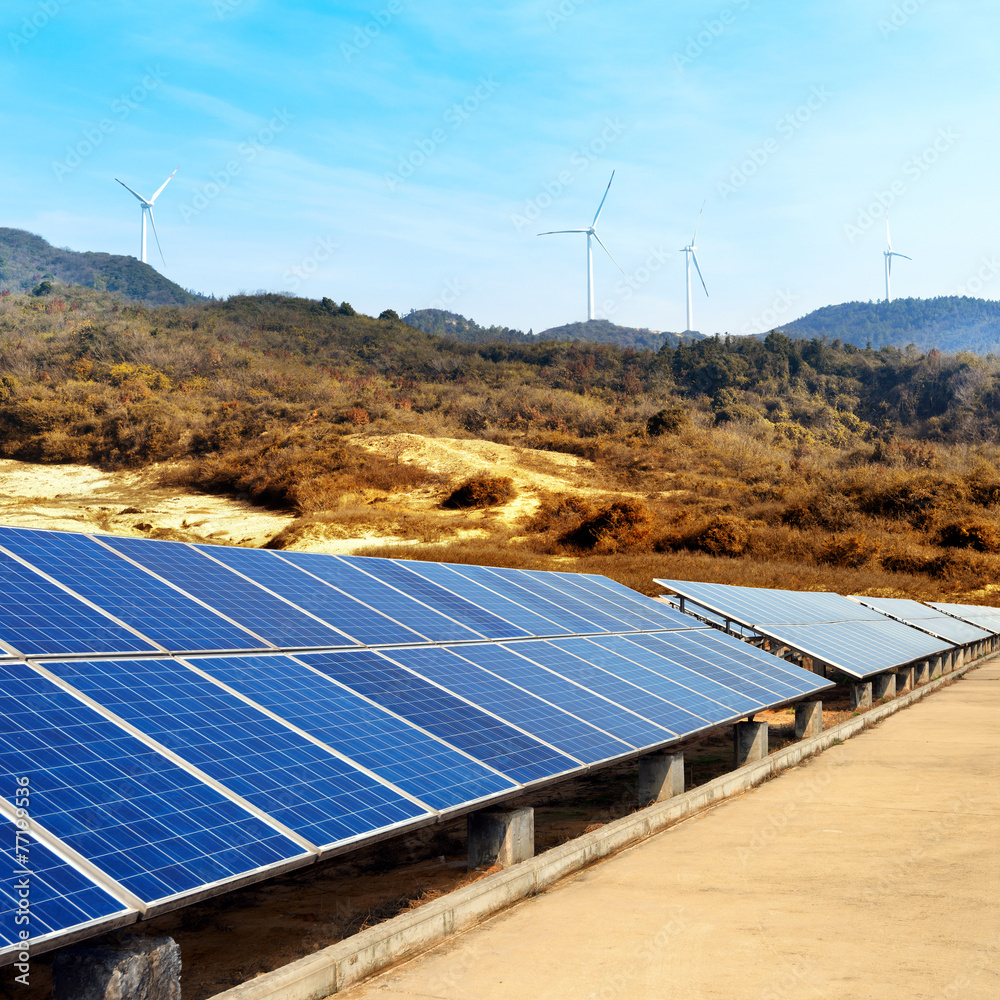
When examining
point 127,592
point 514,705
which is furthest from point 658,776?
point 127,592

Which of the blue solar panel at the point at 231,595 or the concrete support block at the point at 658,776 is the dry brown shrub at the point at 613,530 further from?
the blue solar panel at the point at 231,595

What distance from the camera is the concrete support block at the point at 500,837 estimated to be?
8320mm

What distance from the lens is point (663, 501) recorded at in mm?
64562

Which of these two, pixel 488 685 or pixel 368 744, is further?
pixel 488 685

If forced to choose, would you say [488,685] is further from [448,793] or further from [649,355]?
[649,355]

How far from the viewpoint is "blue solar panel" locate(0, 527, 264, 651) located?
819cm

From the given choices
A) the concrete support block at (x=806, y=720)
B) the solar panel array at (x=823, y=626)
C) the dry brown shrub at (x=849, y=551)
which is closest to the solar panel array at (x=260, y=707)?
the concrete support block at (x=806, y=720)

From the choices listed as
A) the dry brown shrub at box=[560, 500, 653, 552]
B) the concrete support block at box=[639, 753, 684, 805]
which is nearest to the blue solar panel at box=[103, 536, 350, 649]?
the concrete support block at box=[639, 753, 684, 805]

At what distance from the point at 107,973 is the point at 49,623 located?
3284 millimetres

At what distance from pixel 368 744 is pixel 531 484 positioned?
59.6m

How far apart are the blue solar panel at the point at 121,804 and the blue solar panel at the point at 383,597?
17.7 ft

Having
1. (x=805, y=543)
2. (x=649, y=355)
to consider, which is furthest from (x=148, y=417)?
(x=649, y=355)

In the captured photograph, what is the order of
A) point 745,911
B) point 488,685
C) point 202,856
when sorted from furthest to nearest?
point 488,685, point 745,911, point 202,856

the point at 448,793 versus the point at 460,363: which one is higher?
the point at 460,363
